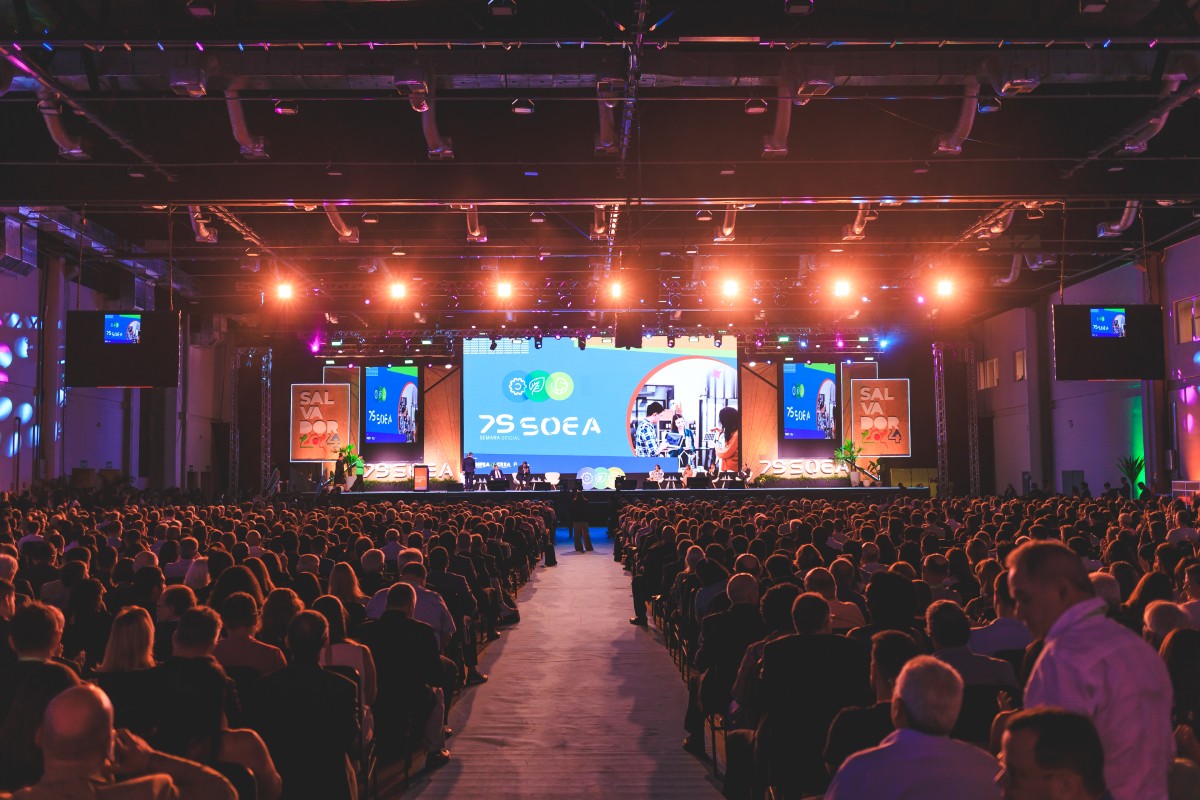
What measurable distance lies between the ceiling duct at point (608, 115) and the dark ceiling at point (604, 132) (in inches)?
1.9

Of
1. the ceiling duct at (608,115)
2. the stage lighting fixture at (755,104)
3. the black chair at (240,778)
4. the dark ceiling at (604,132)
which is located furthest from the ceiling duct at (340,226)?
the black chair at (240,778)

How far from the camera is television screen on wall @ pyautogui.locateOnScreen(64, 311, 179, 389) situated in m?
13.7

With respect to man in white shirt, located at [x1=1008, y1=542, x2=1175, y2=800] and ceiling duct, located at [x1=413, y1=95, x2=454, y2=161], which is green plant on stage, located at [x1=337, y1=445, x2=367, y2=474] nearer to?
ceiling duct, located at [x1=413, y1=95, x2=454, y2=161]

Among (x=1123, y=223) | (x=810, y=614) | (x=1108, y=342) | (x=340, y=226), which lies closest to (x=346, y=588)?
(x=810, y=614)

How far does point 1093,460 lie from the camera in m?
25.2

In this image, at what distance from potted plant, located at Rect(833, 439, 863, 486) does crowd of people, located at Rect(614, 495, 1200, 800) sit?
2194 centimetres

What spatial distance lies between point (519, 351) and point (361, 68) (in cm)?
2014

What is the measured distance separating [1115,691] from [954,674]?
427 millimetres

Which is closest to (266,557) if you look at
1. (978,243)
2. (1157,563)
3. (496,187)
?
(1157,563)

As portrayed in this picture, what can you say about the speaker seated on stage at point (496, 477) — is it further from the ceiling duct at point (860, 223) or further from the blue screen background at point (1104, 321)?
the blue screen background at point (1104, 321)

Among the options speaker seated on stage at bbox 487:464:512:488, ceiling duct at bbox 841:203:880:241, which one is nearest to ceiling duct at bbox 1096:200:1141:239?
ceiling duct at bbox 841:203:880:241

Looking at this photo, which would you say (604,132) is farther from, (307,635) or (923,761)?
(923,761)

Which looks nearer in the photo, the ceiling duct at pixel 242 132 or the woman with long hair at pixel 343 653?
the woman with long hair at pixel 343 653

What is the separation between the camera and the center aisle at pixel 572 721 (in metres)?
6.05
